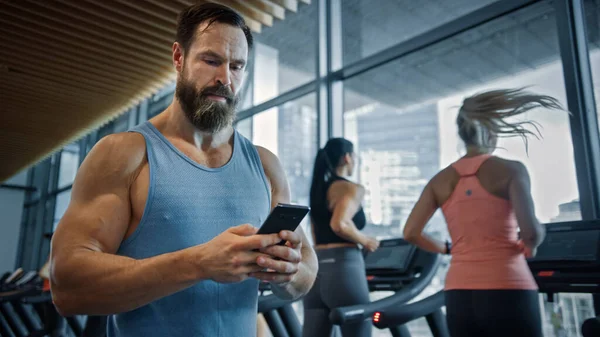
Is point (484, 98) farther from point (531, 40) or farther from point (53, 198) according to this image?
point (53, 198)

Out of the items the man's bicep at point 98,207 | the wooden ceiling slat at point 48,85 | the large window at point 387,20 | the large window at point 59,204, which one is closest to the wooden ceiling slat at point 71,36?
the wooden ceiling slat at point 48,85

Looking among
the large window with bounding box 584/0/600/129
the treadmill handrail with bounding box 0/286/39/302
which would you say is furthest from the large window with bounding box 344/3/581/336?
the treadmill handrail with bounding box 0/286/39/302

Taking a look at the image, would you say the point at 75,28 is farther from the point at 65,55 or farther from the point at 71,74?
the point at 71,74

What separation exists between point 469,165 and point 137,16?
3.15 meters

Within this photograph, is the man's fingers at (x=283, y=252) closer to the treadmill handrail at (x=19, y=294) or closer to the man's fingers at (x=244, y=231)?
the man's fingers at (x=244, y=231)

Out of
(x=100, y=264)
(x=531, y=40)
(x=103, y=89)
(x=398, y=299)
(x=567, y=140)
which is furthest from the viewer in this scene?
(x=103, y=89)

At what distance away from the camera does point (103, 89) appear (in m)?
5.70

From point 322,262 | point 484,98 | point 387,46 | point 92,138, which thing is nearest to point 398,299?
point 322,262

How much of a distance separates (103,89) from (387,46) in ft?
11.2

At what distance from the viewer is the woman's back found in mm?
1857

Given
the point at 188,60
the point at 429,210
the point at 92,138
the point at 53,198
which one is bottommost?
the point at 429,210

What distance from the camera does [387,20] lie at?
14.2 feet

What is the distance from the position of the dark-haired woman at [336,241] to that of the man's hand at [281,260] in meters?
1.71

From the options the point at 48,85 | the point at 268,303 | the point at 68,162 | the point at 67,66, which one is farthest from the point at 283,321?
the point at 68,162
